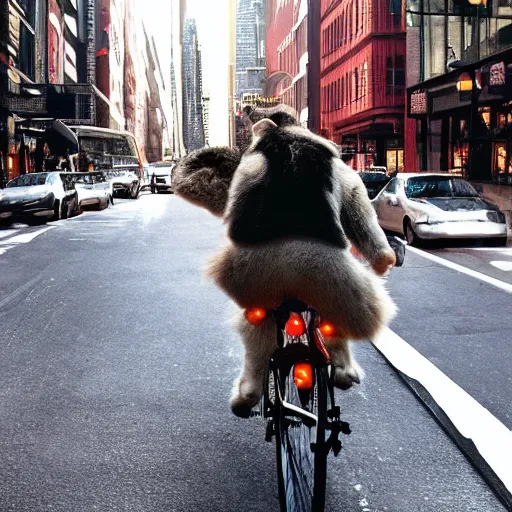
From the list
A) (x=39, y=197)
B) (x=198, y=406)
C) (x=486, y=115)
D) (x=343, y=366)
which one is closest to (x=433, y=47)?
(x=486, y=115)

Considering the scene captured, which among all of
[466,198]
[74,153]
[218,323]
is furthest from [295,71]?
[218,323]

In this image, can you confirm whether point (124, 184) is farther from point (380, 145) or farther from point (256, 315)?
point (256, 315)

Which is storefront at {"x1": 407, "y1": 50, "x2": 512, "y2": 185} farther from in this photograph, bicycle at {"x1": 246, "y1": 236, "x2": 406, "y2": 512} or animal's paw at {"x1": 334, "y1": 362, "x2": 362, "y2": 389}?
bicycle at {"x1": 246, "y1": 236, "x2": 406, "y2": 512}

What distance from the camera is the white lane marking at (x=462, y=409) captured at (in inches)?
158

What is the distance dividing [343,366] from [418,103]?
106ft

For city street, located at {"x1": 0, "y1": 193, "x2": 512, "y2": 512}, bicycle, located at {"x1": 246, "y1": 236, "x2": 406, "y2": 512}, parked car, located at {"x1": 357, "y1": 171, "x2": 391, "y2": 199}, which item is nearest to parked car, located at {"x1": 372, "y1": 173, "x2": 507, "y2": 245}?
city street, located at {"x1": 0, "y1": 193, "x2": 512, "y2": 512}

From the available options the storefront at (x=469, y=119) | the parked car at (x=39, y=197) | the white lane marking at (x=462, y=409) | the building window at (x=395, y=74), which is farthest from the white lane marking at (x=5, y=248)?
the building window at (x=395, y=74)

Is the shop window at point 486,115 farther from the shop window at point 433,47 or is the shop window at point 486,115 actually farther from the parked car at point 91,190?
the parked car at point 91,190

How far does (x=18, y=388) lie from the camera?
5535mm

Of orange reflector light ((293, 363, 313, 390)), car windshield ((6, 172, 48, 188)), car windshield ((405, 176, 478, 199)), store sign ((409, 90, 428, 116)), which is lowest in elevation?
orange reflector light ((293, 363, 313, 390))

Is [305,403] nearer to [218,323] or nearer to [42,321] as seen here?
[218,323]

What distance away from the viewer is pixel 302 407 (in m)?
3.26

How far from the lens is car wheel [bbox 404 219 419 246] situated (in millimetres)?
15570

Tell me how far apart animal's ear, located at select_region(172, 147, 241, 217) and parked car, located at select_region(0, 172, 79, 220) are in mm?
19674
